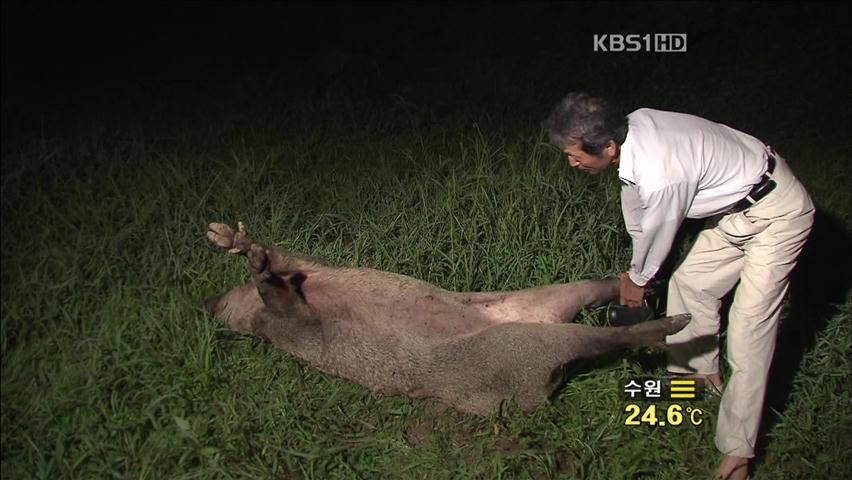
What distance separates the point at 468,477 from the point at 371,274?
1176mm

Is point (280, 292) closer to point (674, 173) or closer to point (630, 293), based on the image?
point (630, 293)

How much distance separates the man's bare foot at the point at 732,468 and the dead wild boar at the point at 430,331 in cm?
64

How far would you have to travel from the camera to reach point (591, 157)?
11.0 feet

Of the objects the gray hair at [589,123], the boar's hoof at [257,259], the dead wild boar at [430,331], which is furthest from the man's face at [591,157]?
the boar's hoof at [257,259]

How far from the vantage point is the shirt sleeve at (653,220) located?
3297mm

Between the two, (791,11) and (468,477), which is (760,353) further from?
(791,11)

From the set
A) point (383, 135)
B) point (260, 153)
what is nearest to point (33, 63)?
point (260, 153)

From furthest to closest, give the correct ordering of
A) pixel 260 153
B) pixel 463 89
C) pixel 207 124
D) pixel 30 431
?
pixel 463 89, pixel 207 124, pixel 260 153, pixel 30 431

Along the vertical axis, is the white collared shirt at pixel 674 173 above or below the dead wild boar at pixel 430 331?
above

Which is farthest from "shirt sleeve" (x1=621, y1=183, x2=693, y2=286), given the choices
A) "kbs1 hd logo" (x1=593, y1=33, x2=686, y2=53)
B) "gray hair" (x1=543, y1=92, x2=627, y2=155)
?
"kbs1 hd logo" (x1=593, y1=33, x2=686, y2=53)

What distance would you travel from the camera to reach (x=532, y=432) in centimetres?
391

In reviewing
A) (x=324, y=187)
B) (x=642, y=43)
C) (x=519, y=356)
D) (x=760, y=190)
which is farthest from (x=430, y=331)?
(x=642, y=43)

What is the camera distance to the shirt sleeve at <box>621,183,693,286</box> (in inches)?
130

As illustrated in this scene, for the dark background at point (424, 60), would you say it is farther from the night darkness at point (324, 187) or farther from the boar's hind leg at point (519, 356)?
the boar's hind leg at point (519, 356)
